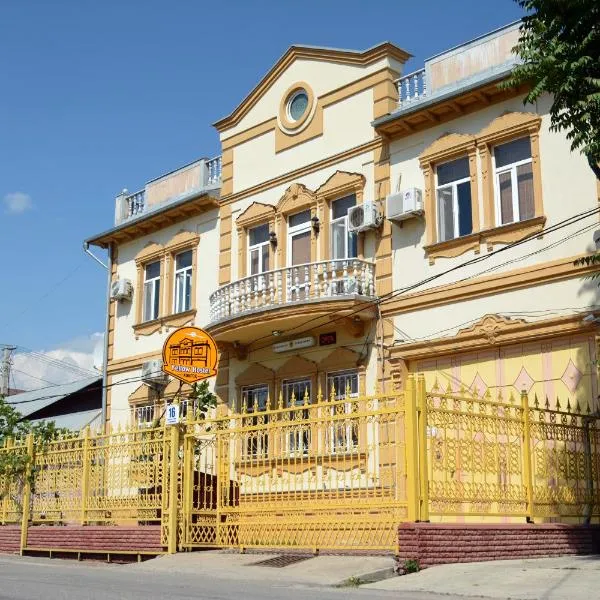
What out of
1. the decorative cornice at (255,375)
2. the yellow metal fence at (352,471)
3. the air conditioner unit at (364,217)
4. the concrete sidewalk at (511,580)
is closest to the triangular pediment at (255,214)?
the air conditioner unit at (364,217)

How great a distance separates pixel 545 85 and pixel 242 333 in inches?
408

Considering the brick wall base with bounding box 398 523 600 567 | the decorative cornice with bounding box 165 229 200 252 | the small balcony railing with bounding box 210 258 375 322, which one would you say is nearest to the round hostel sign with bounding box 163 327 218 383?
the small balcony railing with bounding box 210 258 375 322

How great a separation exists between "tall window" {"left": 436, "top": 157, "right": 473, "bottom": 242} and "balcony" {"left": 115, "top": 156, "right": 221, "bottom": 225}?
6.85 m

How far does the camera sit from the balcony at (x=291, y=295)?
18.7 meters

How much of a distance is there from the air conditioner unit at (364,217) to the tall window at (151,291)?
748 cm

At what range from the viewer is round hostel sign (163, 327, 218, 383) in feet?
52.4

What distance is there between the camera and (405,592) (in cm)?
981

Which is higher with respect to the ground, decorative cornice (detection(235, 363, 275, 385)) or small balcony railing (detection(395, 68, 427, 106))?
small balcony railing (detection(395, 68, 427, 106))

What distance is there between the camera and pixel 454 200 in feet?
59.0

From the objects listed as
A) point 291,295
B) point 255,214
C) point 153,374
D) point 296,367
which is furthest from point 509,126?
point 153,374

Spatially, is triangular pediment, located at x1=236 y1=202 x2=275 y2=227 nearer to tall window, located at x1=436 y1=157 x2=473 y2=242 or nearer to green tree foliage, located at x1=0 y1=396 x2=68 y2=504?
tall window, located at x1=436 y1=157 x2=473 y2=242

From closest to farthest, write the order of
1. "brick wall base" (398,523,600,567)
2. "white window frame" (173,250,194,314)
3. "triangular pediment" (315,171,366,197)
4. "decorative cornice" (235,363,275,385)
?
"brick wall base" (398,523,600,567), "triangular pediment" (315,171,366,197), "decorative cornice" (235,363,275,385), "white window frame" (173,250,194,314)

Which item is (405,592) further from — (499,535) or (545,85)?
(545,85)

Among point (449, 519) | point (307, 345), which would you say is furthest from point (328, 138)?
point (449, 519)
